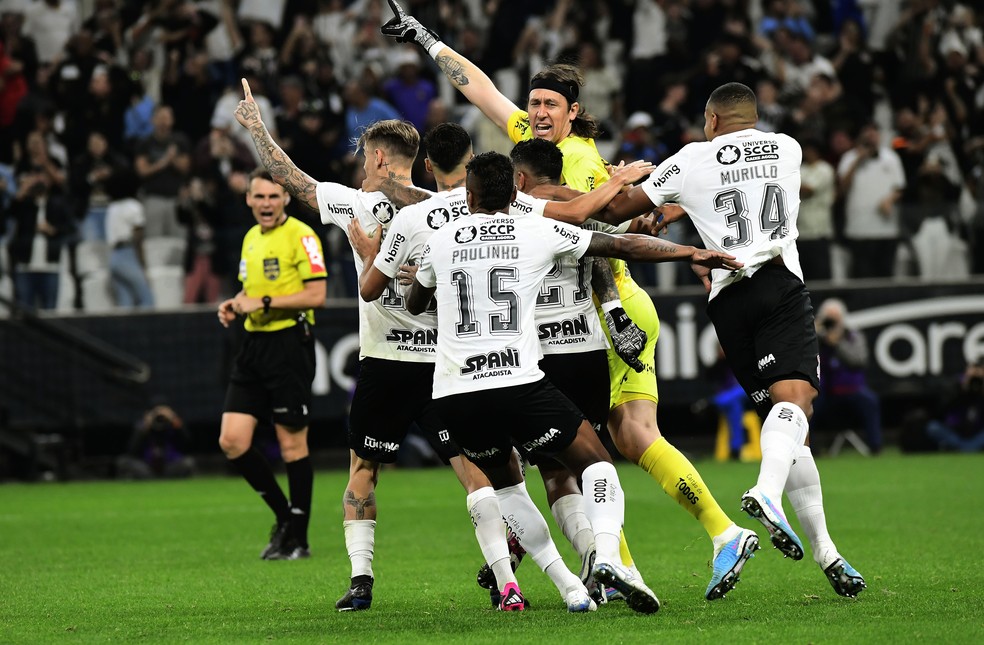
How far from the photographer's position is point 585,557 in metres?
7.84

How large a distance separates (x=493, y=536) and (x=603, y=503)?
753 millimetres

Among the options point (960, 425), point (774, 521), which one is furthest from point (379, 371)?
point (960, 425)

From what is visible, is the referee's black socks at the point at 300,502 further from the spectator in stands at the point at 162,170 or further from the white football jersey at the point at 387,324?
the spectator in stands at the point at 162,170

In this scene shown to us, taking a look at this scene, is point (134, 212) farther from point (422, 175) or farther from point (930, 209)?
point (930, 209)

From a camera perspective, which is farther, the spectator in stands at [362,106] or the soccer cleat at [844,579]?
the spectator in stands at [362,106]

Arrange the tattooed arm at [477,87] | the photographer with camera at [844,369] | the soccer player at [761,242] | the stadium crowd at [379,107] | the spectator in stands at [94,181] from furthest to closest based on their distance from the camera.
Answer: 1. the photographer with camera at [844,369]
2. the stadium crowd at [379,107]
3. the spectator in stands at [94,181]
4. the tattooed arm at [477,87]
5. the soccer player at [761,242]

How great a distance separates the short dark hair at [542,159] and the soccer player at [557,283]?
0.30 m

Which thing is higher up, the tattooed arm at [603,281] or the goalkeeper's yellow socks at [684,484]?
the tattooed arm at [603,281]

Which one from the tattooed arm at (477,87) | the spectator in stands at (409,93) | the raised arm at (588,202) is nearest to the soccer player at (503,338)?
the raised arm at (588,202)

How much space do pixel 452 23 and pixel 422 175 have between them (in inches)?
187

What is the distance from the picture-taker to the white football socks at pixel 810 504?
751 cm

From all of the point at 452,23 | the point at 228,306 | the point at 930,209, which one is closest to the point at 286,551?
the point at 228,306

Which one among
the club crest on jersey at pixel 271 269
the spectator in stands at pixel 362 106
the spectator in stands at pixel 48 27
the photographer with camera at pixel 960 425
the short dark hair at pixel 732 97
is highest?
the spectator in stands at pixel 48 27

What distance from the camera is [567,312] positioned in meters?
7.81
